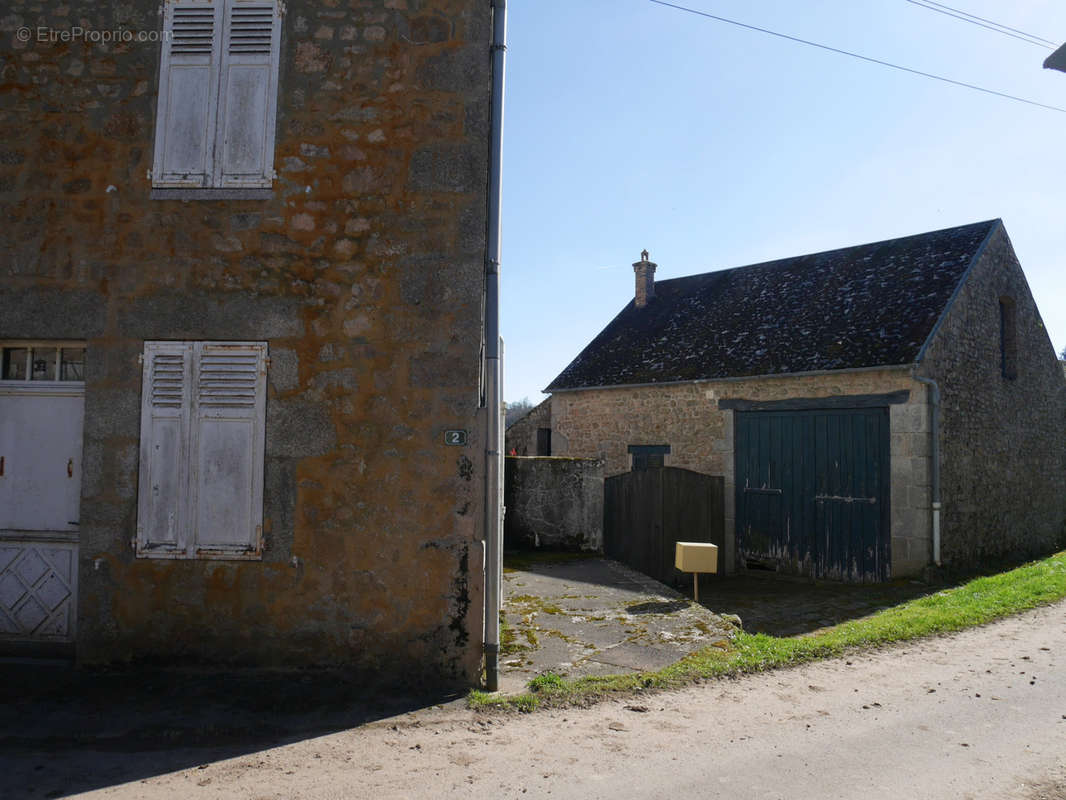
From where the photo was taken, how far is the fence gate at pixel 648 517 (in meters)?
11.1

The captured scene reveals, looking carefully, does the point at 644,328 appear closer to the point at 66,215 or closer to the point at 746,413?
the point at 746,413

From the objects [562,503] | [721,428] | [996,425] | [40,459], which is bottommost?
[562,503]

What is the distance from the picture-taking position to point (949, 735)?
449 cm

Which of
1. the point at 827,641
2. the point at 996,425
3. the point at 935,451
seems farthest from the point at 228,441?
the point at 996,425

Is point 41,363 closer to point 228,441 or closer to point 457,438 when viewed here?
point 228,441

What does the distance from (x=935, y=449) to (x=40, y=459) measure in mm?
11665

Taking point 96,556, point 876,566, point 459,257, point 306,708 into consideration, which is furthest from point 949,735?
point 876,566

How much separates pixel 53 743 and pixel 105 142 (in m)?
4.14

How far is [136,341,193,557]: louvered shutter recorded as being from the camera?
17.7ft

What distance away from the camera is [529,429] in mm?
19922

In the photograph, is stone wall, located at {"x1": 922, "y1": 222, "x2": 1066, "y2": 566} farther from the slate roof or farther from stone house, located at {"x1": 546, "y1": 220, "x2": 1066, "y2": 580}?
the slate roof

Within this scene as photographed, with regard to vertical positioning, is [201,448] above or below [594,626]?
above

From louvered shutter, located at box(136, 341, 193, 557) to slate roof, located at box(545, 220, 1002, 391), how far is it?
10370 millimetres

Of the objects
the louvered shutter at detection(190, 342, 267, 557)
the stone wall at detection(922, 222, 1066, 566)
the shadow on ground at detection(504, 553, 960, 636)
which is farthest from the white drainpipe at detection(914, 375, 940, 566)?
the louvered shutter at detection(190, 342, 267, 557)
